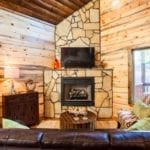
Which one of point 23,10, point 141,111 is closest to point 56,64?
point 23,10

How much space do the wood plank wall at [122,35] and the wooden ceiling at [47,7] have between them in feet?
3.16

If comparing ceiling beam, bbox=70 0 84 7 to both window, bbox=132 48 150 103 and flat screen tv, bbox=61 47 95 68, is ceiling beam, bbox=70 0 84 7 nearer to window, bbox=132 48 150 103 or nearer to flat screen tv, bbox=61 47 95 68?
flat screen tv, bbox=61 47 95 68

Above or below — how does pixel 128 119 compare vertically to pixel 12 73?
below

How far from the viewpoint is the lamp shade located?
5.27 metres

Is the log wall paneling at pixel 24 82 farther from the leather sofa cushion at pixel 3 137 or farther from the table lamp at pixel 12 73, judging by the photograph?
the leather sofa cushion at pixel 3 137

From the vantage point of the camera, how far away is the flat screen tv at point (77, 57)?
7145mm

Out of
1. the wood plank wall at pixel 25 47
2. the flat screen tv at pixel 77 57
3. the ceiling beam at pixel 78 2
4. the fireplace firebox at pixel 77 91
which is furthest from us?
the flat screen tv at pixel 77 57

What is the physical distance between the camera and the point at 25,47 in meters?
6.30

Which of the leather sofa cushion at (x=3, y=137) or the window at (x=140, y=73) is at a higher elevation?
the window at (x=140, y=73)

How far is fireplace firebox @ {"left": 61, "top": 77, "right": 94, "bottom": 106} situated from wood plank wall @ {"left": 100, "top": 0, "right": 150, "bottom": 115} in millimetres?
704

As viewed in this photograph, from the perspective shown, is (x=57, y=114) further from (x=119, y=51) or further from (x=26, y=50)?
(x=119, y=51)

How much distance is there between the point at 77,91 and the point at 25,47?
6.41ft

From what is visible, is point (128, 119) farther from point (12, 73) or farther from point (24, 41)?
point (24, 41)

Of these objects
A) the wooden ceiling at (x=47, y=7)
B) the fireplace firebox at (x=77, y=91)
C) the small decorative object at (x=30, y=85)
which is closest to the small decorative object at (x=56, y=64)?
the fireplace firebox at (x=77, y=91)
